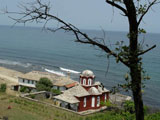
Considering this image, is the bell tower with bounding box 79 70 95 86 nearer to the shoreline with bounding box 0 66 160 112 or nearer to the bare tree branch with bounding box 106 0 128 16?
the shoreline with bounding box 0 66 160 112

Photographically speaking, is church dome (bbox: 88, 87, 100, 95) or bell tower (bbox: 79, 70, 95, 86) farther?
church dome (bbox: 88, 87, 100, 95)

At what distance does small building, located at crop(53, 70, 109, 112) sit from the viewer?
3147cm

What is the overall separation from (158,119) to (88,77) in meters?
20.3

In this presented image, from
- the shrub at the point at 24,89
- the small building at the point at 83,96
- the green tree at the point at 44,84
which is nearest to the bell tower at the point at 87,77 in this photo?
the small building at the point at 83,96

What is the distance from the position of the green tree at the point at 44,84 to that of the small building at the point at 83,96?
7159 mm

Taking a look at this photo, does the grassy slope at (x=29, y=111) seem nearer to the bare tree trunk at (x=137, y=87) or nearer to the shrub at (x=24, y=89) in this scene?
the shrub at (x=24, y=89)

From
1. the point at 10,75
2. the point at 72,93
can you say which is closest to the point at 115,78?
the point at 10,75

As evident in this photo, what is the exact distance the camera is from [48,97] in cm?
3722

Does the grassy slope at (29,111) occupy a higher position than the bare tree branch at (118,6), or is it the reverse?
the bare tree branch at (118,6)

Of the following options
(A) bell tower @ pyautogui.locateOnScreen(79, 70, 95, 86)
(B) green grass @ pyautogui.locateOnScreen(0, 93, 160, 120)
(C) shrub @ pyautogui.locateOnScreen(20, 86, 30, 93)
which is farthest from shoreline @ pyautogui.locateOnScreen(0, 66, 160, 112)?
(A) bell tower @ pyautogui.locateOnScreen(79, 70, 95, 86)

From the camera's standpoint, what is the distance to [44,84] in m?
40.2

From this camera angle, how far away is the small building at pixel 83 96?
103 ft

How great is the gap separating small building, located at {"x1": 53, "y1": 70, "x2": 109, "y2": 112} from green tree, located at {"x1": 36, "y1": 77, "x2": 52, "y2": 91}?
7.16 meters

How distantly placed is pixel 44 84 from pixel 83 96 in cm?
1042
